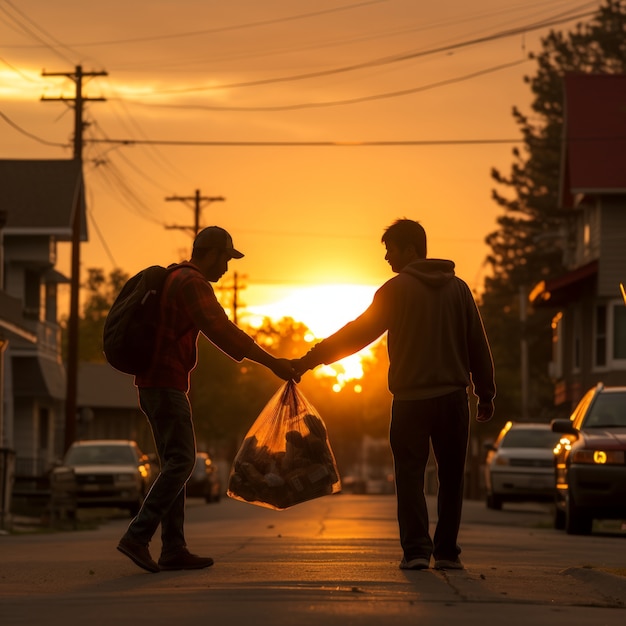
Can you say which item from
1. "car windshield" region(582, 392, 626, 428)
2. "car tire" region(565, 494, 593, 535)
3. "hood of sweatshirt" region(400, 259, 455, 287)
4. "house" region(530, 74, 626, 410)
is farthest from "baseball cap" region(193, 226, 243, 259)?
"house" region(530, 74, 626, 410)

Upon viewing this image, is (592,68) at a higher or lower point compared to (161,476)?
higher

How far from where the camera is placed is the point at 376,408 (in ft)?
411

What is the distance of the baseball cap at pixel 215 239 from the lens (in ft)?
34.6

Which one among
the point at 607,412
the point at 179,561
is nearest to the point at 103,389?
the point at 607,412

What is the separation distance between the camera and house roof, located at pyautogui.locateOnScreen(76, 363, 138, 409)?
225 ft

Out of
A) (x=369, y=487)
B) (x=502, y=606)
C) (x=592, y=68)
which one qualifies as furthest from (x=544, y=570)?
(x=369, y=487)

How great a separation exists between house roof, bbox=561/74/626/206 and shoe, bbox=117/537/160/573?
36918mm

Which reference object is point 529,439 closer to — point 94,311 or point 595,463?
point 595,463

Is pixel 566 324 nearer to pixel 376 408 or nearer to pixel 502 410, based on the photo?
pixel 502 410

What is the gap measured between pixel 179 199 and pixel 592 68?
58.7 ft

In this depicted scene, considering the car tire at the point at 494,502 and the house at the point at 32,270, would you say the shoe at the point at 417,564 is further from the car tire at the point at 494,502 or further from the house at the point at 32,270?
the house at the point at 32,270

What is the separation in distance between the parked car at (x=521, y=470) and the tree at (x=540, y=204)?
2971 centimetres

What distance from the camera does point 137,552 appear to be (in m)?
9.97

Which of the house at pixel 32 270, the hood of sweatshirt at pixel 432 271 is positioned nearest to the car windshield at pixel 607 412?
the hood of sweatshirt at pixel 432 271
